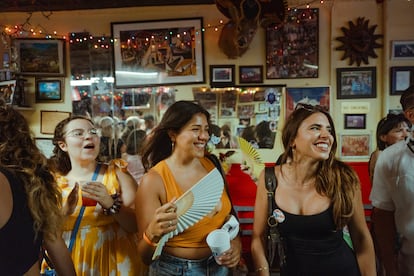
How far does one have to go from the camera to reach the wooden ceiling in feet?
13.4

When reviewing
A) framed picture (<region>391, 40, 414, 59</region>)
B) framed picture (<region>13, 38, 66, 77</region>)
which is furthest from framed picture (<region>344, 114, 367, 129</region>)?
framed picture (<region>13, 38, 66, 77</region>)

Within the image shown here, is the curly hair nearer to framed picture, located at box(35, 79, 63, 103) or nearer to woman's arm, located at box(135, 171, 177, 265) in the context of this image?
woman's arm, located at box(135, 171, 177, 265)

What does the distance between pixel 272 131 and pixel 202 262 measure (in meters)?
2.57

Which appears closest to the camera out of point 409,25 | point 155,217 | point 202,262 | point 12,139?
point 12,139

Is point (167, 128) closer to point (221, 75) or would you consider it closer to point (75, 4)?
point (221, 75)

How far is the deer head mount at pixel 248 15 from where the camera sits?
11.9 ft

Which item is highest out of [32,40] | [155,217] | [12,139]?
[32,40]

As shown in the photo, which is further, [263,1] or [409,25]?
[409,25]

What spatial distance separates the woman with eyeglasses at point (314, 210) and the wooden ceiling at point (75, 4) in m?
2.63

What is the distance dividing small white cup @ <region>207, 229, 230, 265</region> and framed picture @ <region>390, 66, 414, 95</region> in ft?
9.88

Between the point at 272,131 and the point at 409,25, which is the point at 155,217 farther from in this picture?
the point at 409,25

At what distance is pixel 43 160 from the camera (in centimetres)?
150

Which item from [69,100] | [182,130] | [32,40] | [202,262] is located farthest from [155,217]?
[32,40]

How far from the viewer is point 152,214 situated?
1.69m
